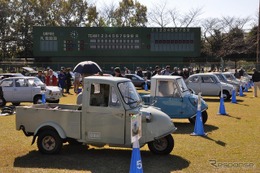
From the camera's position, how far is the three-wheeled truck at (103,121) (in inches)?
332

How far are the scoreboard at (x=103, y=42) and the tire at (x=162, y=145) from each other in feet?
129

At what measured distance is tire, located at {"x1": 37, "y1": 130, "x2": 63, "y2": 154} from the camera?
8797 mm

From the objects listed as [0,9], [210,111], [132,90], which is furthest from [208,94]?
[0,9]

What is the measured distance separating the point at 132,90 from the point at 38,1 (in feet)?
241

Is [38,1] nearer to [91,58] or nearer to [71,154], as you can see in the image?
[91,58]

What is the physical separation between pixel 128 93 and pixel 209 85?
1517cm

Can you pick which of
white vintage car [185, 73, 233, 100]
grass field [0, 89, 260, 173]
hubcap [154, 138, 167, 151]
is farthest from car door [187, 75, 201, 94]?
hubcap [154, 138, 167, 151]

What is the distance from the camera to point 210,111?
58.1 feet

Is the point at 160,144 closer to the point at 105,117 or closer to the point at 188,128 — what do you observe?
the point at 105,117

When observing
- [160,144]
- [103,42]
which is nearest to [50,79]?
[160,144]

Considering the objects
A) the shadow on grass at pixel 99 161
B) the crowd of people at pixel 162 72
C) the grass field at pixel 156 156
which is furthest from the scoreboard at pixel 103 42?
the shadow on grass at pixel 99 161

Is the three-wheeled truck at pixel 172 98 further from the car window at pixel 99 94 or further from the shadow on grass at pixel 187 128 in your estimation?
the car window at pixel 99 94

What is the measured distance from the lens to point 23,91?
65.2ft

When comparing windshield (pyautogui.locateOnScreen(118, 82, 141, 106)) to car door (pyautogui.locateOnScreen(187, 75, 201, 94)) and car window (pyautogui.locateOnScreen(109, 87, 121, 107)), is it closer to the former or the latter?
car window (pyautogui.locateOnScreen(109, 87, 121, 107))
